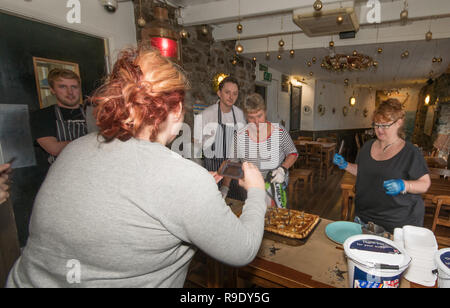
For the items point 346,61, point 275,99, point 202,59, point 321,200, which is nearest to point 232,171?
point 202,59

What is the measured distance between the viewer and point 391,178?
5.33 feet

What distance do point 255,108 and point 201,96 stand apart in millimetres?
2080

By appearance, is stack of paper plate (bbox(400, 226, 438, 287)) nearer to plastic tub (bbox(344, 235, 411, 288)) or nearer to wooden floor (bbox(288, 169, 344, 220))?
plastic tub (bbox(344, 235, 411, 288))

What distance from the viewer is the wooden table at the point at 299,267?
3.26ft

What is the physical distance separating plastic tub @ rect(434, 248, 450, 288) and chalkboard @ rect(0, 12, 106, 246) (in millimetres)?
3071

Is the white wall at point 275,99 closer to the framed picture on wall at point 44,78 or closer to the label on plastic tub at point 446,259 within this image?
the framed picture on wall at point 44,78

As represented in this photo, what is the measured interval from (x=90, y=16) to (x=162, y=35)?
5.31 ft

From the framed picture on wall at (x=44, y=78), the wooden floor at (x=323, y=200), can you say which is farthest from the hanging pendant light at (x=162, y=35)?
the wooden floor at (x=323, y=200)

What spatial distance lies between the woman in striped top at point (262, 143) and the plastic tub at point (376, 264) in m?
1.29

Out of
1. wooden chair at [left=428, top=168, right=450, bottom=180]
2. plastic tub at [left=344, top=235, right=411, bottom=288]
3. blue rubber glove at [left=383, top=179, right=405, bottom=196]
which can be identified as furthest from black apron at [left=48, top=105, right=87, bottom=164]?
wooden chair at [left=428, top=168, right=450, bottom=180]

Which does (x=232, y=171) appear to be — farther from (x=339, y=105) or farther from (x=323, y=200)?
(x=339, y=105)

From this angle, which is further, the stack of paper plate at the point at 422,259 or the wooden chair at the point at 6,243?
the wooden chair at the point at 6,243

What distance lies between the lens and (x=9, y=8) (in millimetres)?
2033
